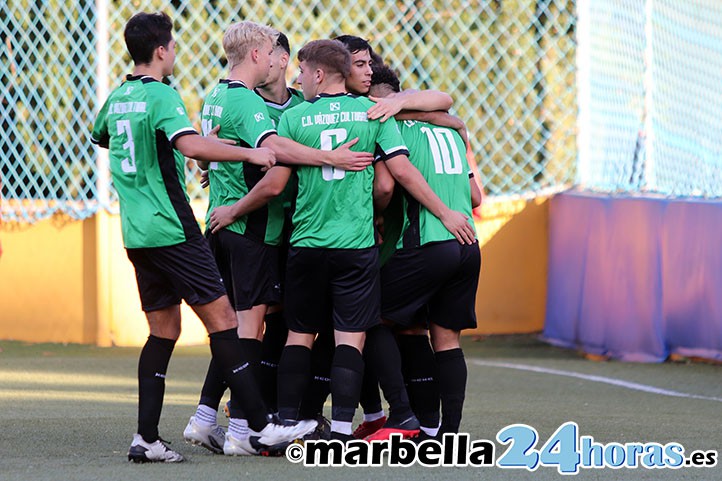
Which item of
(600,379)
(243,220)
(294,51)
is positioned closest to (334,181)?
(243,220)

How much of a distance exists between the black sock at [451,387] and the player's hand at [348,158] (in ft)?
2.92

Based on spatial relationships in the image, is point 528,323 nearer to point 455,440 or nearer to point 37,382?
point 37,382

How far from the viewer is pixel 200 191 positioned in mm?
10797

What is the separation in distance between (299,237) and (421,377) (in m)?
0.87

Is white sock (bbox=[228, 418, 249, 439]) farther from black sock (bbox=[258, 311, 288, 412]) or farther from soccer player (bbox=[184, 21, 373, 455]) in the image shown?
black sock (bbox=[258, 311, 288, 412])

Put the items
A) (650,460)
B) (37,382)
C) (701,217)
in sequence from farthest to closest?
(701,217)
(37,382)
(650,460)

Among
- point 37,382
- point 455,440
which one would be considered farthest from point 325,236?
point 37,382

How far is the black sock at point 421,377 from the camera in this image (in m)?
5.80

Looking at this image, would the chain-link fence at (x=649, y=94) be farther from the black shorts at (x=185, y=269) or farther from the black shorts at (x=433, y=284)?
the black shorts at (x=185, y=269)

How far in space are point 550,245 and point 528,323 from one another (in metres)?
0.64

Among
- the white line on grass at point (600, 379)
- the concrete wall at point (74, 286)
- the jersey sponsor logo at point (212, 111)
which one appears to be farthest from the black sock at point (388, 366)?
the concrete wall at point (74, 286)

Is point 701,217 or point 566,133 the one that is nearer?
point 701,217

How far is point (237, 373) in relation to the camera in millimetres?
5355

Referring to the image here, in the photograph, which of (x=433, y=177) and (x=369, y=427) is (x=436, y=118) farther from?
(x=369, y=427)
